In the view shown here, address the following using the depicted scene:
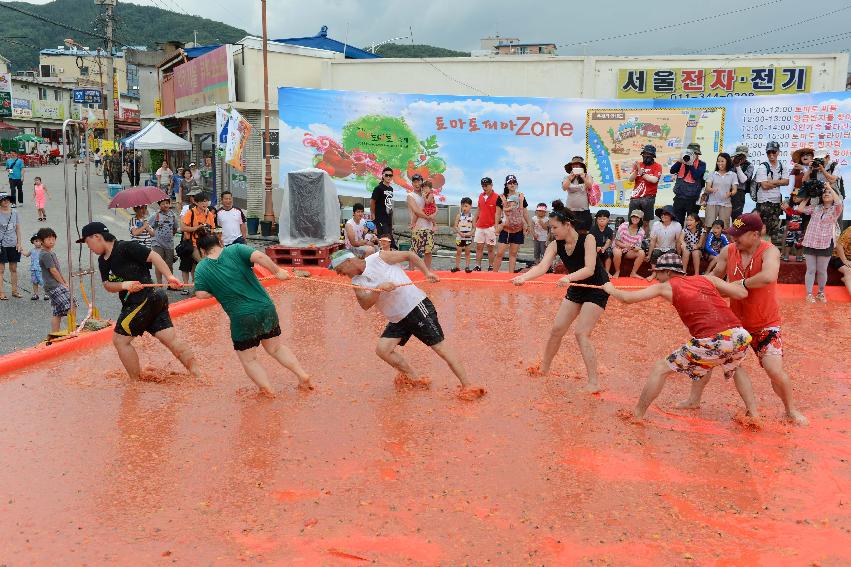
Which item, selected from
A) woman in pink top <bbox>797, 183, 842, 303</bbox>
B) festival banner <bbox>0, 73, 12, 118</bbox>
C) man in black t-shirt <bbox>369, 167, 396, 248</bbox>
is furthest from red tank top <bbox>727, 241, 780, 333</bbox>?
festival banner <bbox>0, 73, 12, 118</bbox>

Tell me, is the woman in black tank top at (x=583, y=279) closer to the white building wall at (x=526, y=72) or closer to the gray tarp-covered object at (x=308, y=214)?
the gray tarp-covered object at (x=308, y=214)

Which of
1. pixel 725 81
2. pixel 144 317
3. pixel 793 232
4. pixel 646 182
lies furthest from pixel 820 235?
pixel 144 317

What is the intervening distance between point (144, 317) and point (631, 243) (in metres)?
8.69

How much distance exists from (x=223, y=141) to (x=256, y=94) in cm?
638

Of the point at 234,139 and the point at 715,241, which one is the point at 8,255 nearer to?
the point at 234,139

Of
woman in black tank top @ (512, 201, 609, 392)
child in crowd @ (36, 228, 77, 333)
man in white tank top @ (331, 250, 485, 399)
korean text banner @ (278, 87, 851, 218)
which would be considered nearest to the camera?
man in white tank top @ (331, 250, 485, 399)

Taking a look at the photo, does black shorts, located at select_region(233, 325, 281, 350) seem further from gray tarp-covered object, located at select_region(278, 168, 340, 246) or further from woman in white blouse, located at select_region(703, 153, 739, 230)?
woman in white blouse, located at select_region(703, 153, 739, 230)

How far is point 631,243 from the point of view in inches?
511

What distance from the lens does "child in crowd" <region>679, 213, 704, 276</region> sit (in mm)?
12578

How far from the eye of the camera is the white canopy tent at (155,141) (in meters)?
24.9

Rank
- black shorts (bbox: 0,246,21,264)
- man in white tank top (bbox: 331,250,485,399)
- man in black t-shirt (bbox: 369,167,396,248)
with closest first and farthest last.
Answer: man in white tank top (bbox: 331,250,485,399) < black shorts (bbox: 0,246,21,264) < man in black t-shirt (bbox: 369,167,396,248)

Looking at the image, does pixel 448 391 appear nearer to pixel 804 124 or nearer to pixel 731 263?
pixel 731 263

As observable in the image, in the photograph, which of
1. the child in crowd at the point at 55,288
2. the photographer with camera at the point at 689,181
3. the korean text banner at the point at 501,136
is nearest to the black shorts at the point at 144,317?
the child in crowd at the point at 55,288

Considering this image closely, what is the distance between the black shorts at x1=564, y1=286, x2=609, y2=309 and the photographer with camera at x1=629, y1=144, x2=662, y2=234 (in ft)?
22.3
